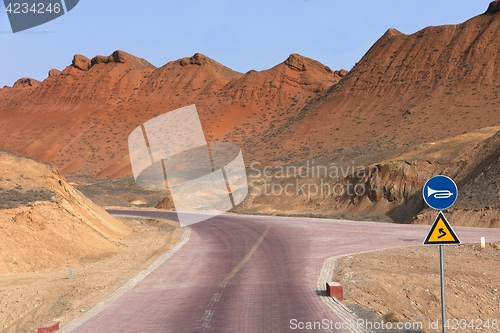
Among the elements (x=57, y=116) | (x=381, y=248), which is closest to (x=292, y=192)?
(x=381, y=248)

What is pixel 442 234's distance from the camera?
27.2ft

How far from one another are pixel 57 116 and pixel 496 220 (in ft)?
366

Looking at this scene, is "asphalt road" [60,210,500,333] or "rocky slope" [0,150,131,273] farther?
"rocky slope" [0,150,131,273]

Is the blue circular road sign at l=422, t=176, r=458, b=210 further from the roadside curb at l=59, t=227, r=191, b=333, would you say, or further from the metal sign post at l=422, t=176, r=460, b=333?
the roadside curb at l=59, t=227, r=191, b=333

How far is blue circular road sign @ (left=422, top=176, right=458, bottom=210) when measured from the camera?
27.6 feet

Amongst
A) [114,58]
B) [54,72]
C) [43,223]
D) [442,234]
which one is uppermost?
[114,58]

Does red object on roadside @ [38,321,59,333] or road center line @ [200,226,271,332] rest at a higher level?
red object on roadside @ [38,321,59,333]

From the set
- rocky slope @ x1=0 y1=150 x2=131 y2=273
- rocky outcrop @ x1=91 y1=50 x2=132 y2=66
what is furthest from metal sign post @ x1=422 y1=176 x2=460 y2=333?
rocky outcrop @ x1=91 y1=50 x2=132 y2=66

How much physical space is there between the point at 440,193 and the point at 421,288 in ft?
16.6

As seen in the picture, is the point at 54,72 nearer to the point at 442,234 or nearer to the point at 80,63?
the point at 80,63

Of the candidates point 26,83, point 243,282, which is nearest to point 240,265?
Answer: point 243,282

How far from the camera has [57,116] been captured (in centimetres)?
12056

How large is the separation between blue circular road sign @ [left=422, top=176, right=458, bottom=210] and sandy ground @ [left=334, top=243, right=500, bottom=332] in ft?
8.56

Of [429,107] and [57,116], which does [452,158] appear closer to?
[429,107]
